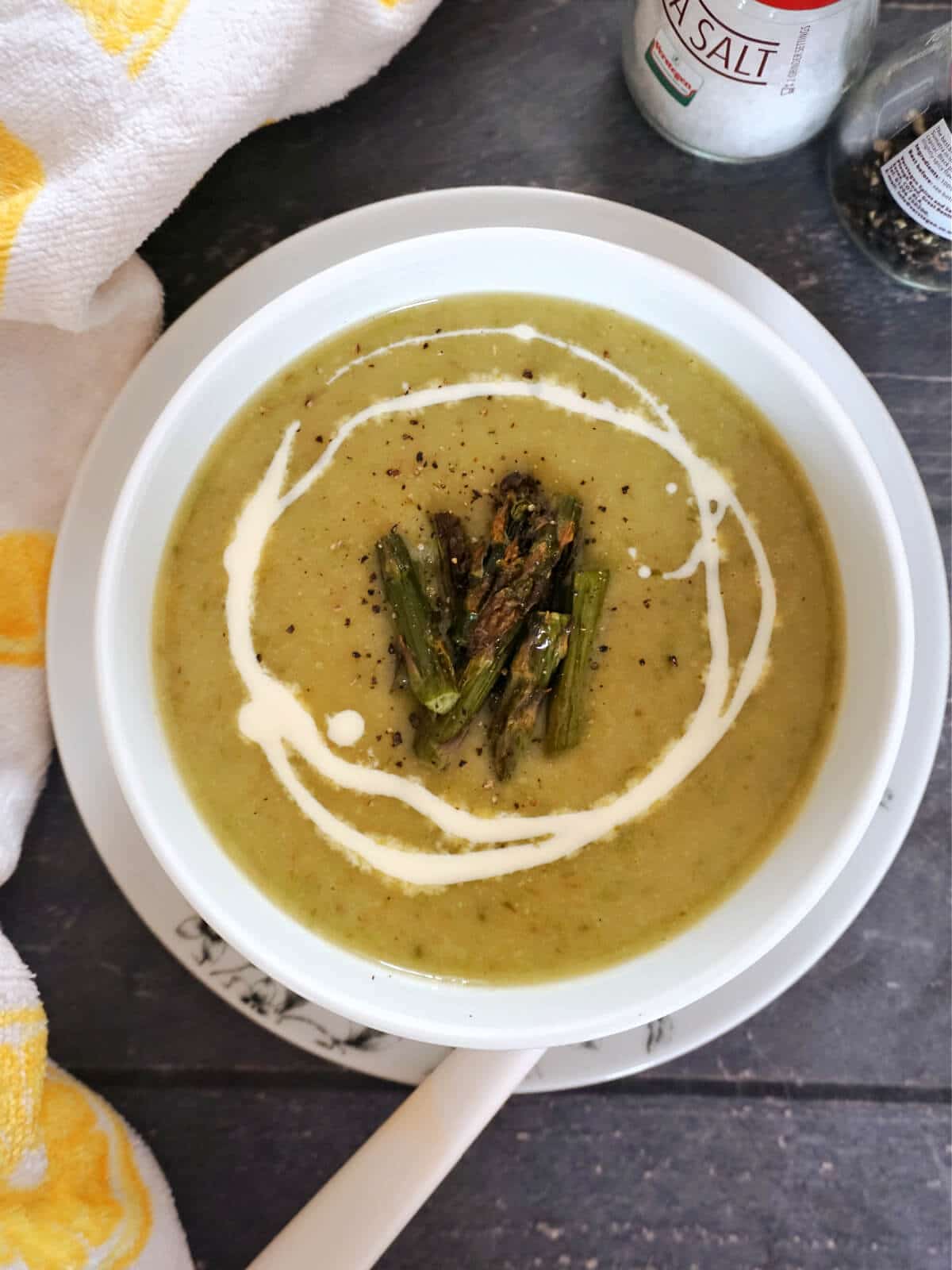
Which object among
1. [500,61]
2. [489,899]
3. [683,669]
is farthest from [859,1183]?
[500,61]

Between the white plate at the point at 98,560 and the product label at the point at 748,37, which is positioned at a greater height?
the product label at the point at 748,37

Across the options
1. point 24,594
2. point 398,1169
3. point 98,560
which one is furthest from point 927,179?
point 398,1169

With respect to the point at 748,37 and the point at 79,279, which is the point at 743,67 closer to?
the point at 748,37

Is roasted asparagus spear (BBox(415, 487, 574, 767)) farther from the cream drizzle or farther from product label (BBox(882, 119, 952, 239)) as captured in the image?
product label (BBox(882, 119, 952, 239))

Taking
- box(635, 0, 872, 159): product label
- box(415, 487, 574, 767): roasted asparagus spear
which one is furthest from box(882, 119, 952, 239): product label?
box(415, 487, 574, 767): roasted asparagus spear

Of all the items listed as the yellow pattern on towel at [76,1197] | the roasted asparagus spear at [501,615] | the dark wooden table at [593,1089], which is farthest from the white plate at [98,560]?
the roasted asparagus spear at [501,615]

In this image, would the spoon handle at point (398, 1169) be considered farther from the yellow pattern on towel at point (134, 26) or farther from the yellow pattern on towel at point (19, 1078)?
the yellow pattern on towel at point (134, 26)
